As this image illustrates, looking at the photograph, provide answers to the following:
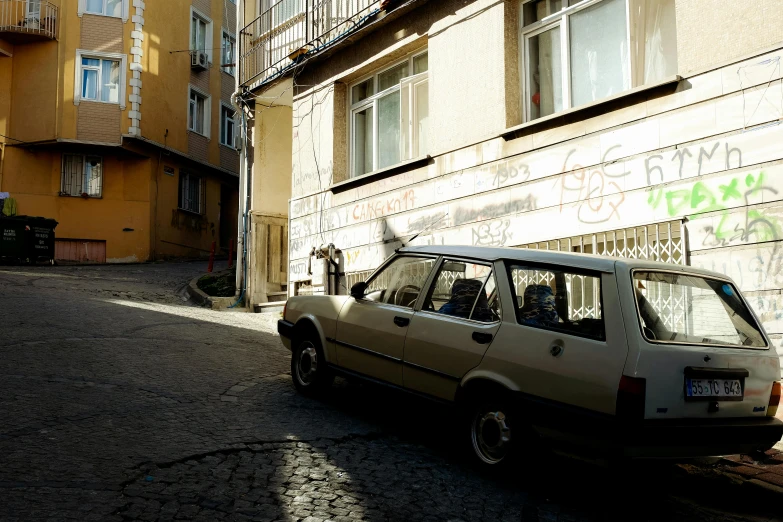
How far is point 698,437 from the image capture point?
437 cm

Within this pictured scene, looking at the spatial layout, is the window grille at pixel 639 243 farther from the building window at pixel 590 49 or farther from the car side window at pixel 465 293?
the car side window at pixel 465 293

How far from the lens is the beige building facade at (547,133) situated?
712 centimetres

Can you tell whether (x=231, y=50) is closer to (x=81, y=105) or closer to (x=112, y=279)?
(x=81, y=105)

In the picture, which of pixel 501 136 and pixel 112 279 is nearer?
pixel 501 136

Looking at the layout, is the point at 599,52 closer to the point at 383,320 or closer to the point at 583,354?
the point at 383,320

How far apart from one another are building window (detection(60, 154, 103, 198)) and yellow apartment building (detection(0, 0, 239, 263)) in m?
0.04

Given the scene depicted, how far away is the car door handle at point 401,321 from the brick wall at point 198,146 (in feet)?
83.6

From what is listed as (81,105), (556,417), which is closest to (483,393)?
(556,417)

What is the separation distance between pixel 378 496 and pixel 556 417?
3.94 ft

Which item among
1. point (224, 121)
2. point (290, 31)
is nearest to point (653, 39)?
point (290, 31)

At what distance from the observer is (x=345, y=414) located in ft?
20.8

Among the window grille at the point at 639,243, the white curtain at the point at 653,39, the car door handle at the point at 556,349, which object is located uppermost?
the white curtain at the point at 653,39

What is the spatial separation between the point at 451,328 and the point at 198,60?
89.1ft

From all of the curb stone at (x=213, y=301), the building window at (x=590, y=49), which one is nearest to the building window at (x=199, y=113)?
the curb stone at (x=213, y=301)
